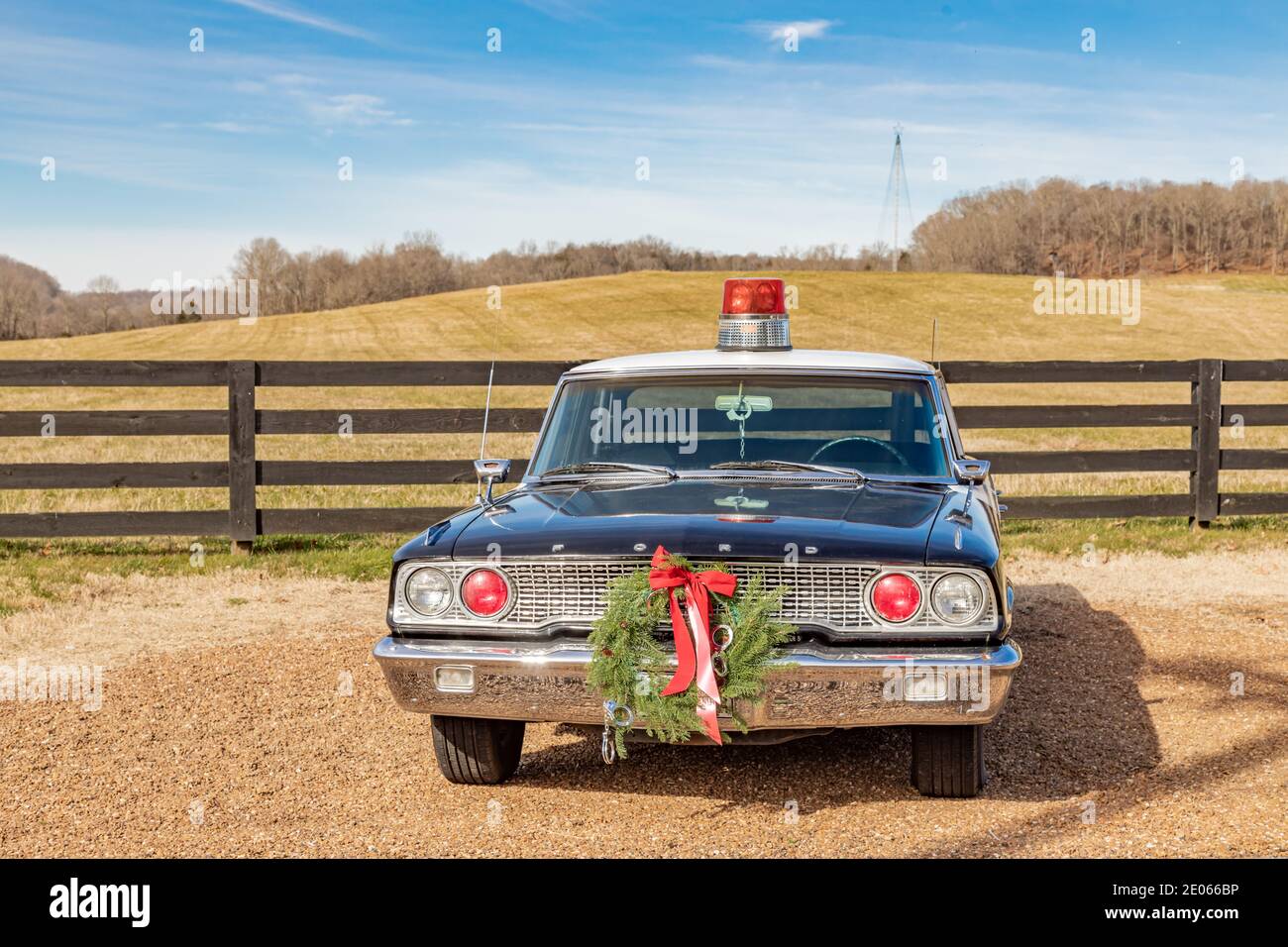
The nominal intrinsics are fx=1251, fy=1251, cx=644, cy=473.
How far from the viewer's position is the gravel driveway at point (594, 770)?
4.05 meters

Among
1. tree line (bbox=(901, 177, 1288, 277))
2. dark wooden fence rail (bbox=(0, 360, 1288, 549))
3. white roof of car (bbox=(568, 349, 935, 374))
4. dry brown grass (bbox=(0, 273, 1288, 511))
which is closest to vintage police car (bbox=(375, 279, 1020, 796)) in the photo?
white roof of car (bbox=(568, 349, 935, 374))

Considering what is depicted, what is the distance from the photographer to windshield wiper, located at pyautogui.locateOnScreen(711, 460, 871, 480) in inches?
193

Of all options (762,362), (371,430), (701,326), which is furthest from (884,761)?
(701,326)

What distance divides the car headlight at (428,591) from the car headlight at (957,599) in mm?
1576

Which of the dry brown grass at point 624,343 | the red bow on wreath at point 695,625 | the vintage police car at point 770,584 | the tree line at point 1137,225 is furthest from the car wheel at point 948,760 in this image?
the tree line at point 1137,225

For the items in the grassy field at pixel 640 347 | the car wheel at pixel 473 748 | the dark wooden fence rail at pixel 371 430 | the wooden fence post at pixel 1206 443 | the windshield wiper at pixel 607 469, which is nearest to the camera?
the car wheel at pixel 473 748

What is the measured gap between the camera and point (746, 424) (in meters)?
5.20

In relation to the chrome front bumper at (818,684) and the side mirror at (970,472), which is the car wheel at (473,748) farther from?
the side mirror at (970,472)

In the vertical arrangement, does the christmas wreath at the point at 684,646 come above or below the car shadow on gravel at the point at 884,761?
above

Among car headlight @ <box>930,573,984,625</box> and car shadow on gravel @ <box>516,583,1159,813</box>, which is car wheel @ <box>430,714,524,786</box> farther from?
car headlight @ <box>930,573,984,625</box>

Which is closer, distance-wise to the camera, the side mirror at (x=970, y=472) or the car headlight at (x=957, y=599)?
the car headlight at (x=957, y=599)

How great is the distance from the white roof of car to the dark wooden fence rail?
13.6 feet

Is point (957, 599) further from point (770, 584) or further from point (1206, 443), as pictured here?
point (1206, 443)
